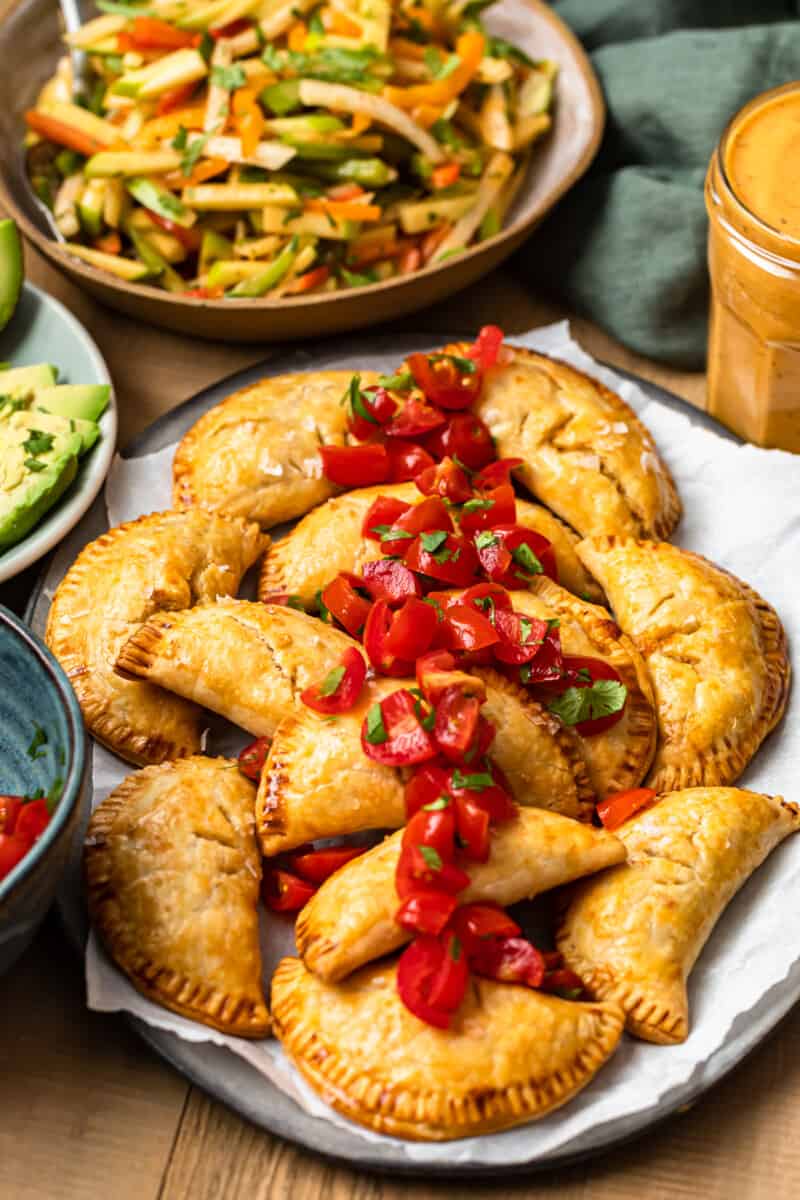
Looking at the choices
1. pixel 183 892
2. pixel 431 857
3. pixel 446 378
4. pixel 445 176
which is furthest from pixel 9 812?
pixel 445 176

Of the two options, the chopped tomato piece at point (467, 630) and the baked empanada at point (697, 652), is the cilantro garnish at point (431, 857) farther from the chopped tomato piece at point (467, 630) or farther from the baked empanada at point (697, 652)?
the baked empanada at point (697, 652)

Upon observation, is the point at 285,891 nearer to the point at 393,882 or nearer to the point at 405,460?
the point at 393,882

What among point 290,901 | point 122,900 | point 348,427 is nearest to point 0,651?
point 122,900

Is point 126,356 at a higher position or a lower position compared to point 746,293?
lower

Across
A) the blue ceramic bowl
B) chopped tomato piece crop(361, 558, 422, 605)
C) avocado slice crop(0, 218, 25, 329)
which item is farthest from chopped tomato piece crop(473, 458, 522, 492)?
avocado slice crop(0, 218, 25, 329)

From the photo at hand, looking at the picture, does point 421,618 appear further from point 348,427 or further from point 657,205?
point 657,205

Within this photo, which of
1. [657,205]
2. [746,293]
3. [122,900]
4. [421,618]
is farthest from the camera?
[657,205]
